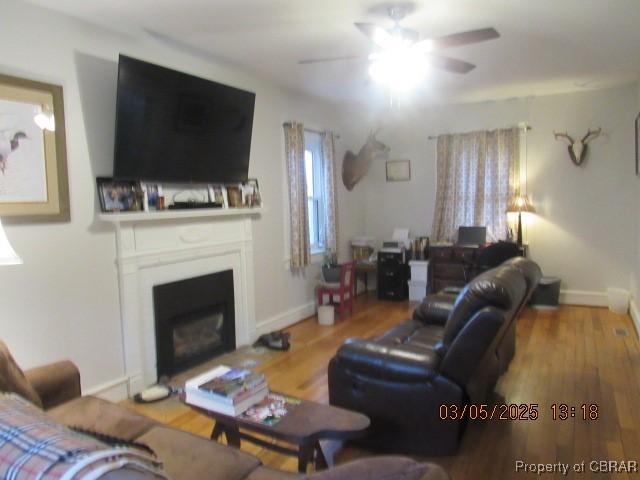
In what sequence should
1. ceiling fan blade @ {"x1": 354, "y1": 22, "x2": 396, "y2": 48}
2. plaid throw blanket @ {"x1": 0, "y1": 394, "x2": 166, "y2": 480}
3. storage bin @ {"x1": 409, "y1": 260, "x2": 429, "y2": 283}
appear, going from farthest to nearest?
storage bin @ {"x1": 409, "y1": 260, "x2": 429, "y2": 283}
ceiling fan blade @ {"x1": 354, "y1": 22, "x2": 396, "y2": 48}
plaid throw blanket @ {"x1": 0, "y1": 394, "x2": 166, "y2": 480}

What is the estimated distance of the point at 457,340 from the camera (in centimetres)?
221

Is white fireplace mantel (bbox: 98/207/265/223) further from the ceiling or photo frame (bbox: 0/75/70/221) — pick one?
the ceiling

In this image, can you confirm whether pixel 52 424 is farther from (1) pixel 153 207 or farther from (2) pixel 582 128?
(2) pixel 582 128

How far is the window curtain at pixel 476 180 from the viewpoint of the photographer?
552 centimetres

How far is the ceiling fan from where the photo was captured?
100 inches

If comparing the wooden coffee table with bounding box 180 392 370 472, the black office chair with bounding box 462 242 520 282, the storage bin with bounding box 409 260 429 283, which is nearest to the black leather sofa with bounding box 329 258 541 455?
the wooden coffee table with bounding box 180 392 370 472

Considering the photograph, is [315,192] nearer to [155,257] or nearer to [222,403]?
[155,257]

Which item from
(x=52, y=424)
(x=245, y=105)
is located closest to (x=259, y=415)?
(x=52, y=424)

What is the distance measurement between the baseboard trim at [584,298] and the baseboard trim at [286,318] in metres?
2.97

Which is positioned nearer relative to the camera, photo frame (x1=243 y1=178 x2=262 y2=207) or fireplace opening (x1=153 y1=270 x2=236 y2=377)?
fireplace opening (x1=153 y1=270 x2=236 y2=377)

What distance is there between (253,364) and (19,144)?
2261 mm

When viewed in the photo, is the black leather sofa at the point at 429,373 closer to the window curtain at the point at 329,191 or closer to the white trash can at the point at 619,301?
the window curtain at the point at 329,191

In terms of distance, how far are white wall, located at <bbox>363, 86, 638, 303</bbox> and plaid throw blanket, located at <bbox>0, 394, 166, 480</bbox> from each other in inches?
220
